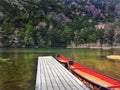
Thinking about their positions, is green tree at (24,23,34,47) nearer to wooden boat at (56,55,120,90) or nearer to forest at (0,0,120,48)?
forest at (0,0,120,48)

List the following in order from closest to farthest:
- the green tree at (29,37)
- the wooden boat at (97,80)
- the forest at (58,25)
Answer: the wooden boat at (97,80) < the green tree at (29,37) < the forest at (58,25)

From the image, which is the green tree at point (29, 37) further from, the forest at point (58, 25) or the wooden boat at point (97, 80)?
the wooden boat at point (97, 80)

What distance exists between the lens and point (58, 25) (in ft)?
458

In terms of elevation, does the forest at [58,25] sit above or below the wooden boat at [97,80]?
above

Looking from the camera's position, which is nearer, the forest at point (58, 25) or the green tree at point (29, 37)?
the green tree at point (29, 37)

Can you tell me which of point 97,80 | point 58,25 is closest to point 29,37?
point 58,25

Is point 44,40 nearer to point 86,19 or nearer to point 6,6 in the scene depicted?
point 86,19

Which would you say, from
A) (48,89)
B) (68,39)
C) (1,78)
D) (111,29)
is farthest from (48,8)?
(48,89)

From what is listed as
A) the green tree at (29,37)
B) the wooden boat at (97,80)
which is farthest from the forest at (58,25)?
the wooden boat at (97,80)

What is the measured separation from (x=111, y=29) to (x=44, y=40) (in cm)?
3213

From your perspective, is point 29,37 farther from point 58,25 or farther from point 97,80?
point 97,80

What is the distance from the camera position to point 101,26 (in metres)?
141

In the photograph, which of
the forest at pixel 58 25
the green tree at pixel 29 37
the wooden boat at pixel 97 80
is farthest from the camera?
the forest at pixel 58 25

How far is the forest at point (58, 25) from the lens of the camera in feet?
406
